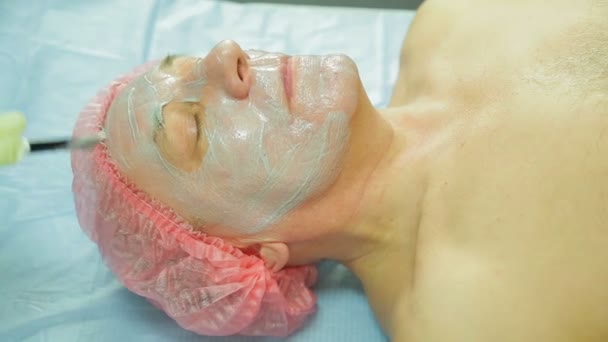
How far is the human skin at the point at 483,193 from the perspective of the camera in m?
1.03

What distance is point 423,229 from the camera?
3.92 ft

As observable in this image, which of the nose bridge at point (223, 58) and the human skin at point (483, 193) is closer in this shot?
the human skin at point (483, 193)

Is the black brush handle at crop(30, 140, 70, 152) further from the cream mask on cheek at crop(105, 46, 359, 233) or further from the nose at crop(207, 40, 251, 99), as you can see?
the nose at crop(207, 40, 251, 99)

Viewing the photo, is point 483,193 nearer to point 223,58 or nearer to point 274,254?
point 274,254

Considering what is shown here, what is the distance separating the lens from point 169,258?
4.18 feet

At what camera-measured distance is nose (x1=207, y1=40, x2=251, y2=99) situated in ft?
3.96

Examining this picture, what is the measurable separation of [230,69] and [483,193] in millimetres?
513

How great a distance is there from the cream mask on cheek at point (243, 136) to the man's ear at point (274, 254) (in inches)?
2.0

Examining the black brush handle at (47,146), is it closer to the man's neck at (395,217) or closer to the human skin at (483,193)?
the human skin at (483,193)

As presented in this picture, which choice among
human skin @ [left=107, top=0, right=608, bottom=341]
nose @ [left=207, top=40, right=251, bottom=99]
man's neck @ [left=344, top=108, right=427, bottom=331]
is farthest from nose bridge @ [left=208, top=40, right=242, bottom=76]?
man's neck @ [left=344, top=108, right=427, bottom=331]

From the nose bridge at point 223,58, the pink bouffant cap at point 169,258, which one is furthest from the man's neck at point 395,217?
the nose bridge at point 223,58

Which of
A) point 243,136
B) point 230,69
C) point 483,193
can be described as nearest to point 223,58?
point 230,69

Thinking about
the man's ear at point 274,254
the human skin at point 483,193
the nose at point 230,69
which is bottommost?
the man's ear at point 274,254

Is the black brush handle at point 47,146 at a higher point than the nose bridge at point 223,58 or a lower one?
lower
